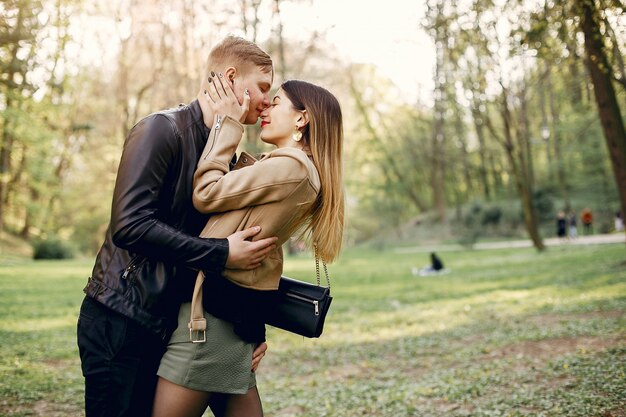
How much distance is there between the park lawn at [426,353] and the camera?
243 inches

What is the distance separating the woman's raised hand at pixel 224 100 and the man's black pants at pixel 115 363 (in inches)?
39.8

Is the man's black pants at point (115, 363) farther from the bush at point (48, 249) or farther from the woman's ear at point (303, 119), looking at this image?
the bush at point (48, 249)

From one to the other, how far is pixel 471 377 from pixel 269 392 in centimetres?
236

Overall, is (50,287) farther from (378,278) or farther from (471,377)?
(471,377)

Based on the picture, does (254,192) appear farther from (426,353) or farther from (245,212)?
(426,353)

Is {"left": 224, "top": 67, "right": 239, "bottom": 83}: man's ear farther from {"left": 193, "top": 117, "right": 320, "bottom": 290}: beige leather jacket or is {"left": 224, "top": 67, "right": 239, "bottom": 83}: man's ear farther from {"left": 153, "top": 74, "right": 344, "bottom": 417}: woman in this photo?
{"left": 193, "top": 117, "right": 320, "bottom": 290}: beige leather jacket

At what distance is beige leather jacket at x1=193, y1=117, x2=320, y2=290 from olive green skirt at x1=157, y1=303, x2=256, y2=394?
0.24 meters

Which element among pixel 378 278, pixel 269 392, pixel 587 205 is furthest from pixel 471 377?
pixel 587 205

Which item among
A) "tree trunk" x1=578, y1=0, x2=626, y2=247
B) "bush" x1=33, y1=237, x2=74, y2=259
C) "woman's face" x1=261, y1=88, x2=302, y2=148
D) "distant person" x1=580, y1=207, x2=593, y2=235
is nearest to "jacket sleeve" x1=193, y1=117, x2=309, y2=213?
"woman's face" x1=261, y1=88, x2=302, y2=148

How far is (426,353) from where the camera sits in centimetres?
951

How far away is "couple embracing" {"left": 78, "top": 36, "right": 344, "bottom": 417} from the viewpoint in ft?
8.63

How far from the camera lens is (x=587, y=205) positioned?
46250 mm

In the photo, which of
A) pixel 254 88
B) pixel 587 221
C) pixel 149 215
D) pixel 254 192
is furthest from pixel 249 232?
pixel 587 221

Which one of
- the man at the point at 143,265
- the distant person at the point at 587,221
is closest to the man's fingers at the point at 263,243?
the man at the point at 143,265
